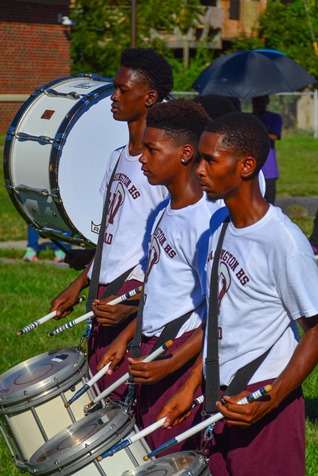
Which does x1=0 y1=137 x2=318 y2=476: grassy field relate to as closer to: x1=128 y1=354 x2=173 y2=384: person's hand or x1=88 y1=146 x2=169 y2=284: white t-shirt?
x1=88 y1=146 x2=169 y2=284: white t-shirt

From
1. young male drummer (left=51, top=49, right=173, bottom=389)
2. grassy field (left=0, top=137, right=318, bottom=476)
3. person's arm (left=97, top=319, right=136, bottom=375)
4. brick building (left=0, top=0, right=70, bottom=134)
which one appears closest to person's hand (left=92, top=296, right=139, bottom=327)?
young male drummer (left=51, top=49, right=173, bottom=389)

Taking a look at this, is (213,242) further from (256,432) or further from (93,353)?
(93,353)

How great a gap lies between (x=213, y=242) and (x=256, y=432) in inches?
25.9

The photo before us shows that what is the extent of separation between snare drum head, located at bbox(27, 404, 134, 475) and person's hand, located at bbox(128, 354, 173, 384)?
13 centimetres

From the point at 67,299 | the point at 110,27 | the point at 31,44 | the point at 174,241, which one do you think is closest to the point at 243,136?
the point at 174,241

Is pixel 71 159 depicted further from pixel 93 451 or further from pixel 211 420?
pixel 211 420

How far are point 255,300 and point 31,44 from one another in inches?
972

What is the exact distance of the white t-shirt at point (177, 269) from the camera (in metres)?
4.24

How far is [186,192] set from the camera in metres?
4.32

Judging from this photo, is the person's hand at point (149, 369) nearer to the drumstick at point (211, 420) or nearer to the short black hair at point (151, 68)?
the drumstick at point (211, 420)

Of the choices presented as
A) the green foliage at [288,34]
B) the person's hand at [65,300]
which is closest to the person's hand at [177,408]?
the person's hand at [65,300]

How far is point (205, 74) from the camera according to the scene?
13656mm

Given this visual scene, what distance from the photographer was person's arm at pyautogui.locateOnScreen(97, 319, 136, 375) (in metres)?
4.48

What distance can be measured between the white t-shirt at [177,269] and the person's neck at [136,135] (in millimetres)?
662
